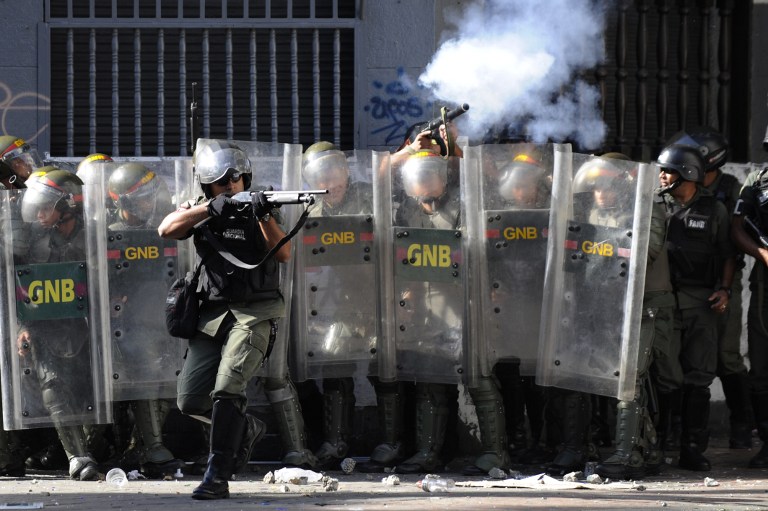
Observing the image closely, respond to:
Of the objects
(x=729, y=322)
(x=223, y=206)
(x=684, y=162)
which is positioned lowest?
(x=729, y=322)

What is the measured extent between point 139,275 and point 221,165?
1.07 meters

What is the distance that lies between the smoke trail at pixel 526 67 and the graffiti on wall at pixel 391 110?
18 cm

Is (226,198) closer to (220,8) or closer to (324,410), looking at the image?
(324,410)

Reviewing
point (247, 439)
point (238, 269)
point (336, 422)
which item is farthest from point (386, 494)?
point (238, 269)

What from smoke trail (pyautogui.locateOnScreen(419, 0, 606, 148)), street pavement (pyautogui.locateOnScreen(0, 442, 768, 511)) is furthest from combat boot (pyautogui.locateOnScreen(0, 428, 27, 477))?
smoke trail (pyautogui.locateOnScreen(419, 0, 606, 148))

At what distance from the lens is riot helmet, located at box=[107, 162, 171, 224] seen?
300 inches

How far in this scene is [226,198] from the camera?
6668mm

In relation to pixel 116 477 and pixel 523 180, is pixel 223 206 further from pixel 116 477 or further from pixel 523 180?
pixel 523 180

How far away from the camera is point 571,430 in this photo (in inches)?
314

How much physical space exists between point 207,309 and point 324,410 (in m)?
1.50

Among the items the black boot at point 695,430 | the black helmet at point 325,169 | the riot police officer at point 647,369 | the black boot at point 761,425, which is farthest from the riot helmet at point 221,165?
the black boot at point 761,425

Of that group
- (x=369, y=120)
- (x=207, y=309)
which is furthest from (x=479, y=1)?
(x=207, y=309)

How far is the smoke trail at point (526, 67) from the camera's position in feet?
30.7

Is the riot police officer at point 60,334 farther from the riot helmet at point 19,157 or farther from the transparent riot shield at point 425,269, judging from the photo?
the transparent riot shield at point 425,269
